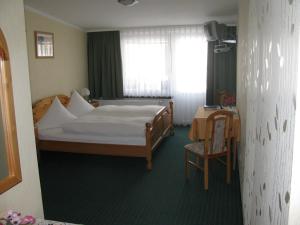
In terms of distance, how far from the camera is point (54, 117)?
4.86 metres

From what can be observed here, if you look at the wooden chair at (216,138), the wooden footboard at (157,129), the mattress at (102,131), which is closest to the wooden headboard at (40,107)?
the mattress at (102,131)

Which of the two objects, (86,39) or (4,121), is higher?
(86,39)

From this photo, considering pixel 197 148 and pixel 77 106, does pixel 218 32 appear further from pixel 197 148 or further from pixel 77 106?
pixel 77 106

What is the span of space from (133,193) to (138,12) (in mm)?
3113

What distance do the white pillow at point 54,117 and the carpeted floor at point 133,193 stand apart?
0.54 meters

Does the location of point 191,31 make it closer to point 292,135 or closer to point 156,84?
point 156,84

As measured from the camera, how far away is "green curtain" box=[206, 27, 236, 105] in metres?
6.35

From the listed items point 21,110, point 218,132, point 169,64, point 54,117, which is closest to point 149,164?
point 218,132

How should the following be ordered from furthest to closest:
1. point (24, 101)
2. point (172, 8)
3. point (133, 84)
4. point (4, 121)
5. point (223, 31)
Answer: point (133, 84) → point (223, 31) → point (172, 8) → point (24, 101) → point (4, 121)

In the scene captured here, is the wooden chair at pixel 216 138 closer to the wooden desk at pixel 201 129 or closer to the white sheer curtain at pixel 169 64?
the wooden desk at pixel 201 129

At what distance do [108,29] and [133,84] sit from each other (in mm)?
1409

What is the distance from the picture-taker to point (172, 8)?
15.4ft

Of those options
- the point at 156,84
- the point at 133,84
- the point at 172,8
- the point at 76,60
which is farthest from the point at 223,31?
the point at 76,60

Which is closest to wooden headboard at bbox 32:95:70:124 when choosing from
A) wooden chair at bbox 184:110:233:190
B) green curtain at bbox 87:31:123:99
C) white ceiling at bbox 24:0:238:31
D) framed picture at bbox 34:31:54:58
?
framed picture at bbox 34:31:54:58
